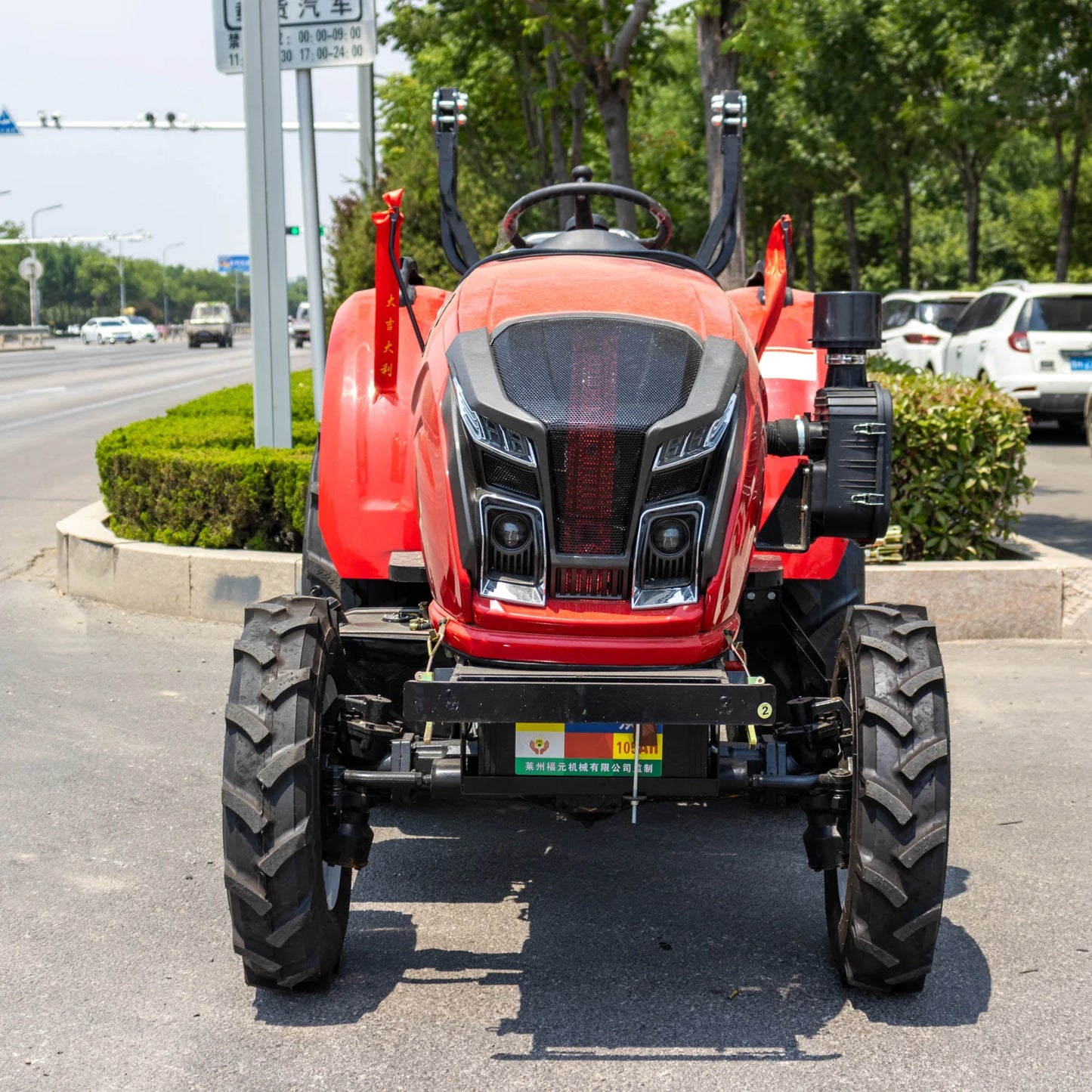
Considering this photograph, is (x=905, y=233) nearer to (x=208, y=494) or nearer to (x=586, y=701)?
(x=208, y=494)

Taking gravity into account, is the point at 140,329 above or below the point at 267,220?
below

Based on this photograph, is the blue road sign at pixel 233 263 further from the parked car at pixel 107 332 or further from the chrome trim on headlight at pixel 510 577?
the chrome trim on headlight at pixel 510 577

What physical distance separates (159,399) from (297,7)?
17.8 m

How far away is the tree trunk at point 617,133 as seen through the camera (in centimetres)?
1455

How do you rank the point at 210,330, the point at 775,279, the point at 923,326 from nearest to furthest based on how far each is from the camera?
the point at 775,279 → the point at 923,326 → the point at 210,330

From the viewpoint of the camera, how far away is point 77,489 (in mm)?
14273

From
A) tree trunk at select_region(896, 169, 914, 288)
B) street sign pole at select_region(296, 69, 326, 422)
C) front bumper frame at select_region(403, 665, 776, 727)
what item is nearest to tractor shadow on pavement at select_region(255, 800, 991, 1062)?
front bumper frame at select_region(403, 665, 776, 727)

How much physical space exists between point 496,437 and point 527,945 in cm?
155

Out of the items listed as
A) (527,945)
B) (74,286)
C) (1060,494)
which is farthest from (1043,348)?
(74,286)

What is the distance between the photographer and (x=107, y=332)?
84.8 metres

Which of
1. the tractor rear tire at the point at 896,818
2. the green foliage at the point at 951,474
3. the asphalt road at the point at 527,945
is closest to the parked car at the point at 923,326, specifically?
the green foliage at the point at 951,474

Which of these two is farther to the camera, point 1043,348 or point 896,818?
point 1043,348

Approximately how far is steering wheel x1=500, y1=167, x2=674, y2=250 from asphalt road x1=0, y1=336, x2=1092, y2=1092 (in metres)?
2.03

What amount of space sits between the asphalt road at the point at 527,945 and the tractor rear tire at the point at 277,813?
226mm
